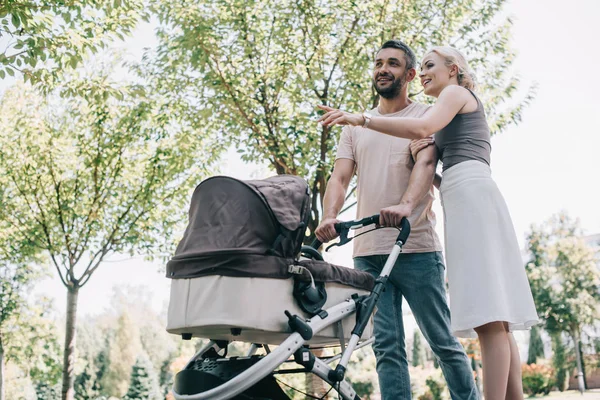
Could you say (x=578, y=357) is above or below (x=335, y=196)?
below

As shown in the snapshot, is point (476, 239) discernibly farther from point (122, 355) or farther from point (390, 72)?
point (122, 355)

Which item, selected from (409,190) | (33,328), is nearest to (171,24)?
(409,190)

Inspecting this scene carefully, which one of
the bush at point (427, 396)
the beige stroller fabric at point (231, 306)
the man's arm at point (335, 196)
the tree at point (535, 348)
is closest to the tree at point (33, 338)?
the bush at point (427, 396)

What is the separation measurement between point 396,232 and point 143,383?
26924mm

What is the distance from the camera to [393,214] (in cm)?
308

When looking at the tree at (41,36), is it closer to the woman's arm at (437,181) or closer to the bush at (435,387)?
the woman's arm at (437,181)

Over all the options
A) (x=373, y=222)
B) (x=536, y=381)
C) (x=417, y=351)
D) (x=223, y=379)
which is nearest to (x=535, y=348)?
(x=536, y=381)

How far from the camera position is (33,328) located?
801 inches

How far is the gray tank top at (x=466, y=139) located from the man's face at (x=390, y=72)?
60cm

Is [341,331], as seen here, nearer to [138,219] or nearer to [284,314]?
[284,314]

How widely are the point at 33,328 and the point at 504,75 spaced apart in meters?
16.8

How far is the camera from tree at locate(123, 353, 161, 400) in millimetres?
27125

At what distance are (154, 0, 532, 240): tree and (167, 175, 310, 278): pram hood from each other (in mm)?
6057

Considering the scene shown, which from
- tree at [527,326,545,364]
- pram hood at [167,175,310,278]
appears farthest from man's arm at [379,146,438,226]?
tree at [527,326,545,364]
